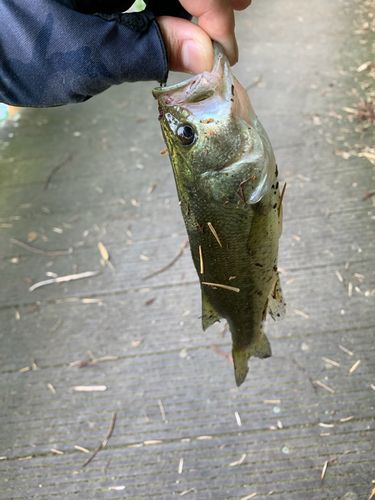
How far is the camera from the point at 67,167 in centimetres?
340

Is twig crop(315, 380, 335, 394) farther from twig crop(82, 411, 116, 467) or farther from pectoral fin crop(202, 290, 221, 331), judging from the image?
twig crop(82, 411, 116, 467)

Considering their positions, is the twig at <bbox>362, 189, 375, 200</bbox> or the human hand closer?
the human hand

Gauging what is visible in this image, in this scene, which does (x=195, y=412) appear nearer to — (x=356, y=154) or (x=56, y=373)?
(x=56, y=373)

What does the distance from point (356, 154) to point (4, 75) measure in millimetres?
2562

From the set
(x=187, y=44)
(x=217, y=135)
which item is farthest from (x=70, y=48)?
(x=217, y=135)

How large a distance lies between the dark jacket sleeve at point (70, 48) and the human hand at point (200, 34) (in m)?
0.05

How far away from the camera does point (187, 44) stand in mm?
1100

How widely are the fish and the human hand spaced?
0.12 ft

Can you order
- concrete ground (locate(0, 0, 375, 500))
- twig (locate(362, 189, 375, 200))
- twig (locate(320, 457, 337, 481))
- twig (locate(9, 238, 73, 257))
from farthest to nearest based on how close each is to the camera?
1. twig (locate(9, 238, 73, 257))
2. twig (locate(362, 189, 375, 200))
3. concrete ground (locate(0, 0, 375, 500))
4. twig (locate(320, 457, 337, 481))

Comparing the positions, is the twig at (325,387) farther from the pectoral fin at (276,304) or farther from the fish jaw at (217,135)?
the fish jaw at (217,135)

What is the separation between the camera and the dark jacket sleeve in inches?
42.0

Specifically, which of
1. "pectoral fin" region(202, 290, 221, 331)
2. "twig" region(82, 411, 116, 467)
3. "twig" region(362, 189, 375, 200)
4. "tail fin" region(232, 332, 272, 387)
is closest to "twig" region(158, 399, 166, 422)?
"twig" region(82, 411, 116, 467)

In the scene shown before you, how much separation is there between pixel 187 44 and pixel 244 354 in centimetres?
124

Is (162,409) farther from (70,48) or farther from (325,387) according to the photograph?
(70,48)
